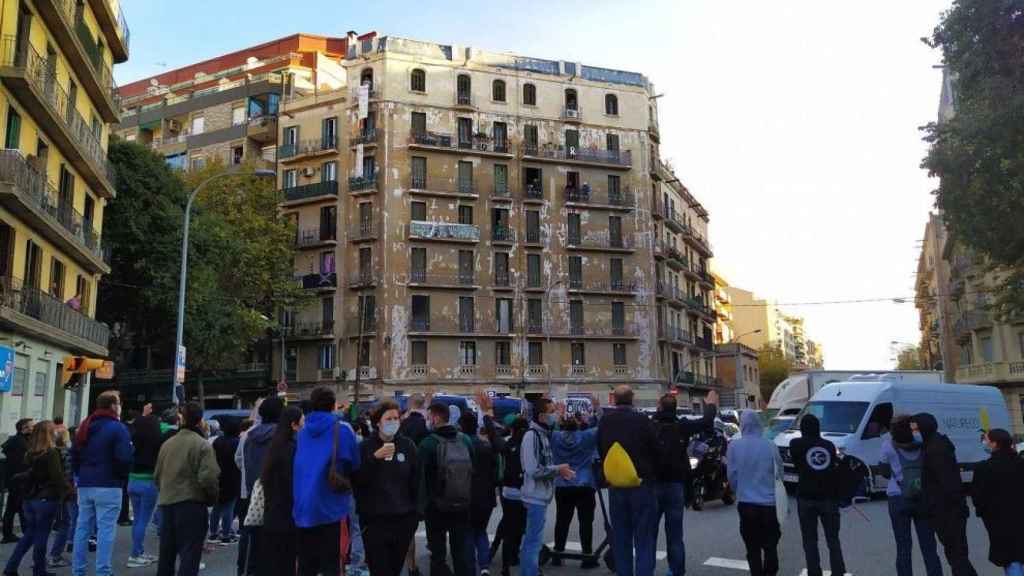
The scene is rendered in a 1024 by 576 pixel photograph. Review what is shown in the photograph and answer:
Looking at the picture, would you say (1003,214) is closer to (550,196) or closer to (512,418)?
(512,418)

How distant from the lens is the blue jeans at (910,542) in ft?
27.3

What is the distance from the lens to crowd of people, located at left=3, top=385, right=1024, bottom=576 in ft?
22.1

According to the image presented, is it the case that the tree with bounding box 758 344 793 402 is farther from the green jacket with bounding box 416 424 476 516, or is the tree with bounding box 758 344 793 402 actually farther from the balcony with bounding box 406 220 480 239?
the green jacket with bounding box 416 424 476 516

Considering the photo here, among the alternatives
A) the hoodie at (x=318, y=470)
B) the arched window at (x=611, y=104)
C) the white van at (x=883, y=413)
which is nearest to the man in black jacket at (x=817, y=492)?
the hoodie at (x=318, y=470)

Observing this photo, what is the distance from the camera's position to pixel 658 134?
5616 cm

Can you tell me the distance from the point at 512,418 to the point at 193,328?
31.5 m

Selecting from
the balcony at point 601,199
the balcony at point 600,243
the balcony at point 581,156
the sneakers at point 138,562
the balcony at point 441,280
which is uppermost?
the balcony at point 581,156

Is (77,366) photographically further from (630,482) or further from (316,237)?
(316,237)

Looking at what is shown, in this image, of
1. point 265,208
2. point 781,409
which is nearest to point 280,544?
point 781,409

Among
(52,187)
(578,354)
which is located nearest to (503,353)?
(578,354)

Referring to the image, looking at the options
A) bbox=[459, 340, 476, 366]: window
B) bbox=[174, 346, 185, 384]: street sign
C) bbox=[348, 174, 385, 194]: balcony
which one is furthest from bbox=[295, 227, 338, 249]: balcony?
bbox=[174, 346, 185, 384]: street sign

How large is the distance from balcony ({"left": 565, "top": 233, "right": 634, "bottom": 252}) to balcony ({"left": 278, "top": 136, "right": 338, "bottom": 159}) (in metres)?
15.7

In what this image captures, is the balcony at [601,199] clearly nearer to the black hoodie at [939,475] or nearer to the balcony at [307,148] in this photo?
the balcony at [307,148]

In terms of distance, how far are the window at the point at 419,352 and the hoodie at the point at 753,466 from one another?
38.4 m
